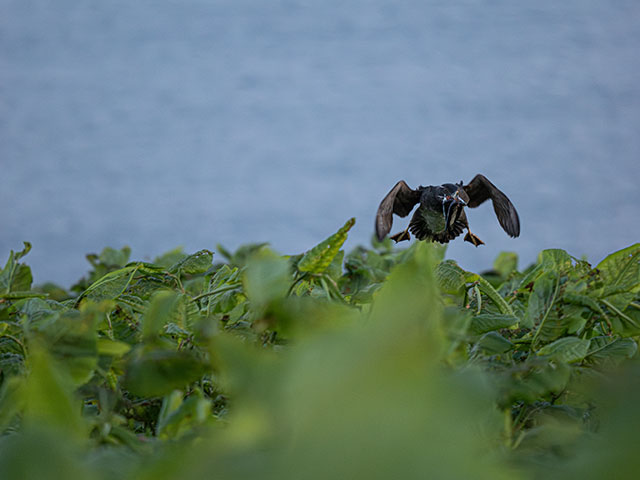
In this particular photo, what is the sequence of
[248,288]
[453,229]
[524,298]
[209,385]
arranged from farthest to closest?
[453,229] < [524,298] < [209,385] < [248,288]

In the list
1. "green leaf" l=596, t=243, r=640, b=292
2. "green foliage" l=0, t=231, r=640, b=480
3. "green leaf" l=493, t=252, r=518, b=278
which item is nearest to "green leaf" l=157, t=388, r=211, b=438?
"green foliage" l=0, t=231, r=640, b=480

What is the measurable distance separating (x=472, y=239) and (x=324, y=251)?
0.93m

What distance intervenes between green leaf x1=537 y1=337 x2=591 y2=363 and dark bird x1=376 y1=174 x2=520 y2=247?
692 mm

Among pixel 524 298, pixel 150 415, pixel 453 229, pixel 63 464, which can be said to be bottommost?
pixel 63 464

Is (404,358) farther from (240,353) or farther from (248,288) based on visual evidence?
A: (248,288)

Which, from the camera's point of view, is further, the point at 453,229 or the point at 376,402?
the point at 453,229

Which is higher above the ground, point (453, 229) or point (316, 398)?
point (453, 229)

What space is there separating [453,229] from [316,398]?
4.61 feet

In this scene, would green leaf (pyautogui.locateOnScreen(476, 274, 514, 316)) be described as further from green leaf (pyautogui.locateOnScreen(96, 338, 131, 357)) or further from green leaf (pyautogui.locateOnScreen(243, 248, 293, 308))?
green leaf (pyautogui.locateOnScreen(96, 338, 131, 357))

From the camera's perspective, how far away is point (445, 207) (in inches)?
55.1

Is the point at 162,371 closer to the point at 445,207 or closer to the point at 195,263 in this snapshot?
the point at 195,263

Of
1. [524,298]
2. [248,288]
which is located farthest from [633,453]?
[524,298]

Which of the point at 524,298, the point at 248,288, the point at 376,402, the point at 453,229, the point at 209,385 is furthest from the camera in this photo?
the point at 453,229

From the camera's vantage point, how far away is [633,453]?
0.53 feet
